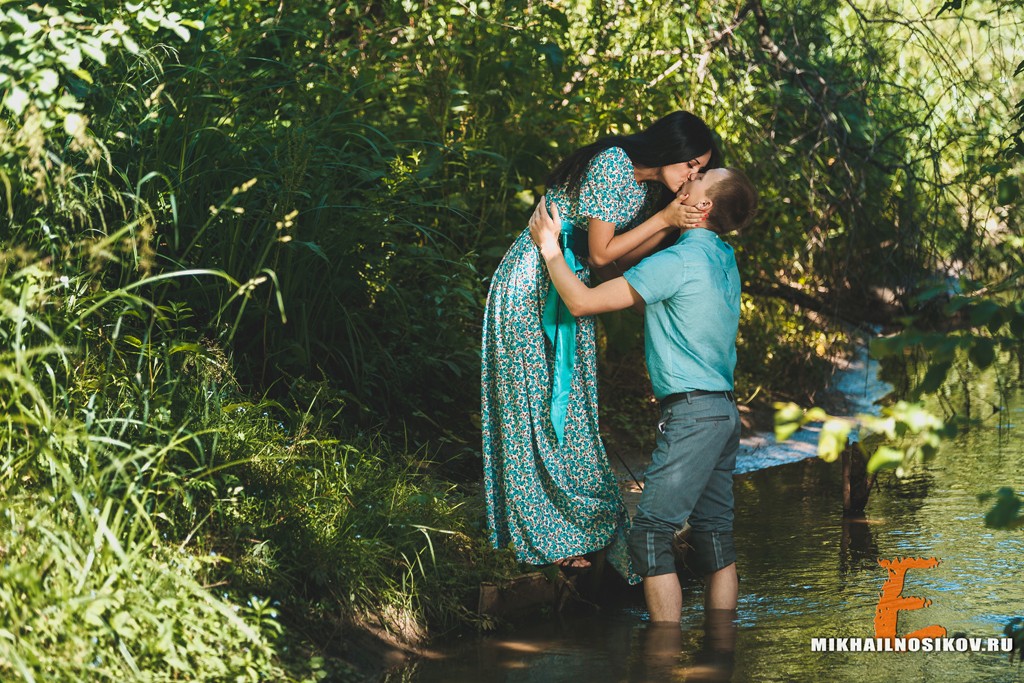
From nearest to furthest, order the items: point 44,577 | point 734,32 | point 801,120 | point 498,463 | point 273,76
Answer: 1. point 44,577
2. point 498,463
3. point 273,76
4. point 734,32
5. point 801,120

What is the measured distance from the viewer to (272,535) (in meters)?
3.69

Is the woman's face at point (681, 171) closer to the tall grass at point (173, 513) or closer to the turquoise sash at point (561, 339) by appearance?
the turquoise sash at point (561, 339)

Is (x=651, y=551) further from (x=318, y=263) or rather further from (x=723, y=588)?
(x=318, y=263)

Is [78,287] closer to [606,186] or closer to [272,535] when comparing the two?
[272,535]

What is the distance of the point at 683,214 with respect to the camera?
3963mm

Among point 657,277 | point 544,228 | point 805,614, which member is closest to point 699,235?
point 657,277

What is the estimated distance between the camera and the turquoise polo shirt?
383cm

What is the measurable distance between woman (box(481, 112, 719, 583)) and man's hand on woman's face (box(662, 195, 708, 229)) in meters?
0.06

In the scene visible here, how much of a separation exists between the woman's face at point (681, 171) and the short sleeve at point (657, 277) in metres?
0.42

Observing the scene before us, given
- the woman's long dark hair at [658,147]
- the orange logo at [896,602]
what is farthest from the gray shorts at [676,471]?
the woman's long dark hair at [658,147]

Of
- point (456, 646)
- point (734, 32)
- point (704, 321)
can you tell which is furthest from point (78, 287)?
point (734, 32)

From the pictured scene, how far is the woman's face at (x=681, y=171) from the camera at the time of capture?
4.14 metres

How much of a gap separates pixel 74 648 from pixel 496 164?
4137 millimetres

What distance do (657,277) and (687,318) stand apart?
0.18 m
